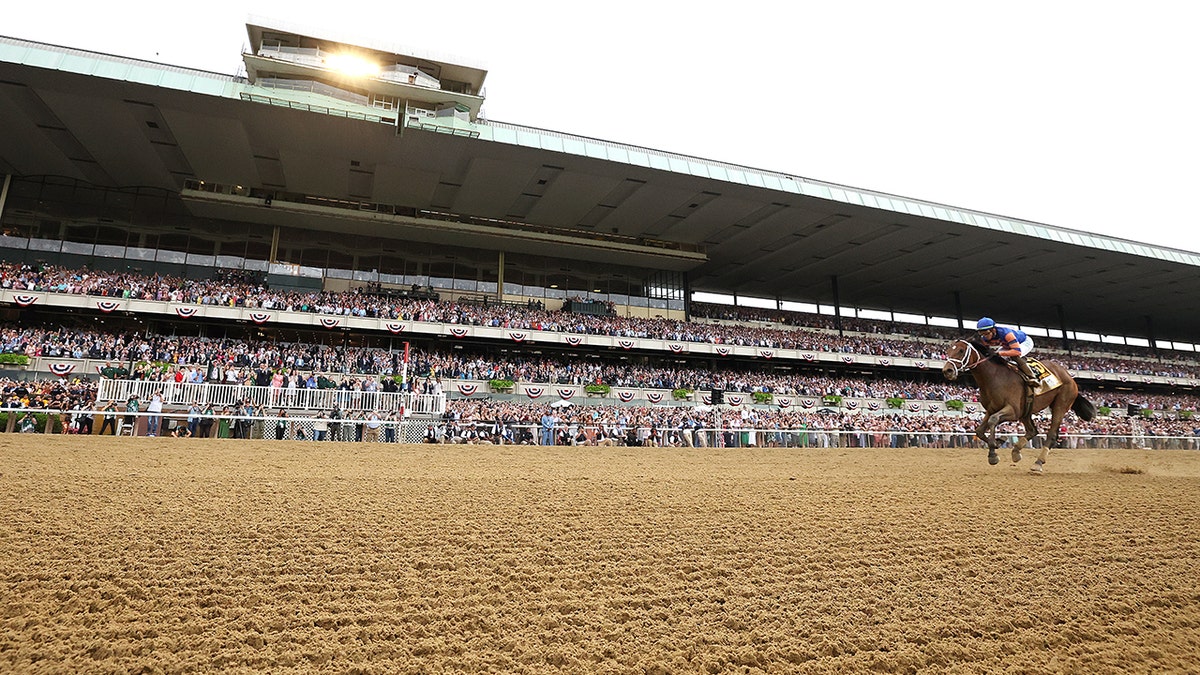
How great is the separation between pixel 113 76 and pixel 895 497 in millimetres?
28033

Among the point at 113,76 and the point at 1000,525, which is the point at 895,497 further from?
the point at 113,76

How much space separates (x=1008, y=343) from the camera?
11766 millimetres

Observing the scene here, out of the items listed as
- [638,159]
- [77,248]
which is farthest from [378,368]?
[77,248]

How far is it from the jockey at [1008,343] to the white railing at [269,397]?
52.5 ft

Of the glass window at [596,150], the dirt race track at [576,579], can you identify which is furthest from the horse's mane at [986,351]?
the glass window at [596,150]

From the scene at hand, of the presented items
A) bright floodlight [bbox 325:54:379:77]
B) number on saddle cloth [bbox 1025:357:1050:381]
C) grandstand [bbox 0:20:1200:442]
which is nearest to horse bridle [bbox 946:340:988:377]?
number on saddle cloth [bbox 1025:357:1050:381]

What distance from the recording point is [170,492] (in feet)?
21.7

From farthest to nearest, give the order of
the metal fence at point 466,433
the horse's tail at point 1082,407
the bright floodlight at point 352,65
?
1. the bright floodlight at point 352,65
2. the metal fence at point 466,433
3. the horse's tail at point 1082,407

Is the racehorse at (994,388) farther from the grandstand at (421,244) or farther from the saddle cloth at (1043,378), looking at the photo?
the grandstand at (421,244)

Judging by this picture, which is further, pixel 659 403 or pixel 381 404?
pixel 659 403

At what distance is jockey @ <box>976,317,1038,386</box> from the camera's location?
11.5 m

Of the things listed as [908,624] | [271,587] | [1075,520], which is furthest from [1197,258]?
[271,587]

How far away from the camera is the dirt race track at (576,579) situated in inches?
127

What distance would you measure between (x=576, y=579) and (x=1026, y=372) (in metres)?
10.8
